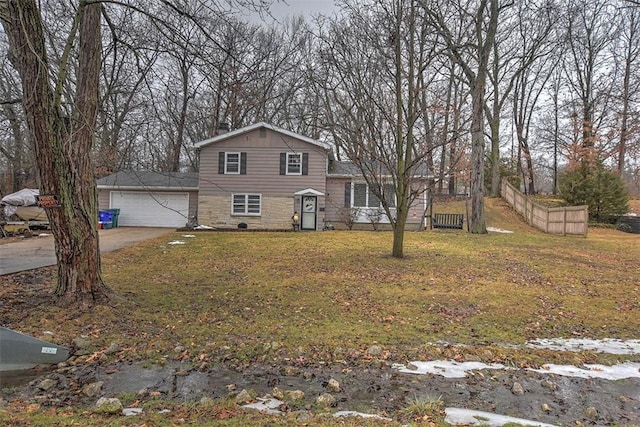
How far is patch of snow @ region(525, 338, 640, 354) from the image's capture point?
471 cm

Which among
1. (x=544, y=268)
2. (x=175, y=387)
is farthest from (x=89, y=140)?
(x=544, y=268)

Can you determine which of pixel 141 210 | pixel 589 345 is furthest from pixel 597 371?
pixel 141 210

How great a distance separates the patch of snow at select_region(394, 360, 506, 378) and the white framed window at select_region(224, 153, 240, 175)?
1720 cm

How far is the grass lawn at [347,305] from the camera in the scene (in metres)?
4.62

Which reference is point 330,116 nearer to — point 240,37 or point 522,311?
point 240,37

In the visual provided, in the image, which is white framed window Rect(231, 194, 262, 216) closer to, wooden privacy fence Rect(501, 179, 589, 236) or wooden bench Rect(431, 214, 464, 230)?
wooden bench Rect(431, 214, 464, 230)

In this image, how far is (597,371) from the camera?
4.12 meters

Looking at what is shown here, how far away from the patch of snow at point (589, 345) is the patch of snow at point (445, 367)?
1.02m

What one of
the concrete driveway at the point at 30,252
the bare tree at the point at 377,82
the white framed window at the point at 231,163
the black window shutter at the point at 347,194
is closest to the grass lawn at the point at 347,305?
the concrete driveway at the point at 30,252

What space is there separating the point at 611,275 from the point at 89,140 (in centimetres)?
1061

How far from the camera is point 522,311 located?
6.27 metres

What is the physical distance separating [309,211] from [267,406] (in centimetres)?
1727

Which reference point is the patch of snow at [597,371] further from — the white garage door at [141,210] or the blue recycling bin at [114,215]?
the blue recycling bin at [114,215]

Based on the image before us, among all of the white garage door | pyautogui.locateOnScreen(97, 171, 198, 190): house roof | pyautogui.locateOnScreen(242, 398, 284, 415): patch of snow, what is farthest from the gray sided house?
pyautogui.locateOnScreen(242, 398, 284, 415): patch of snow
